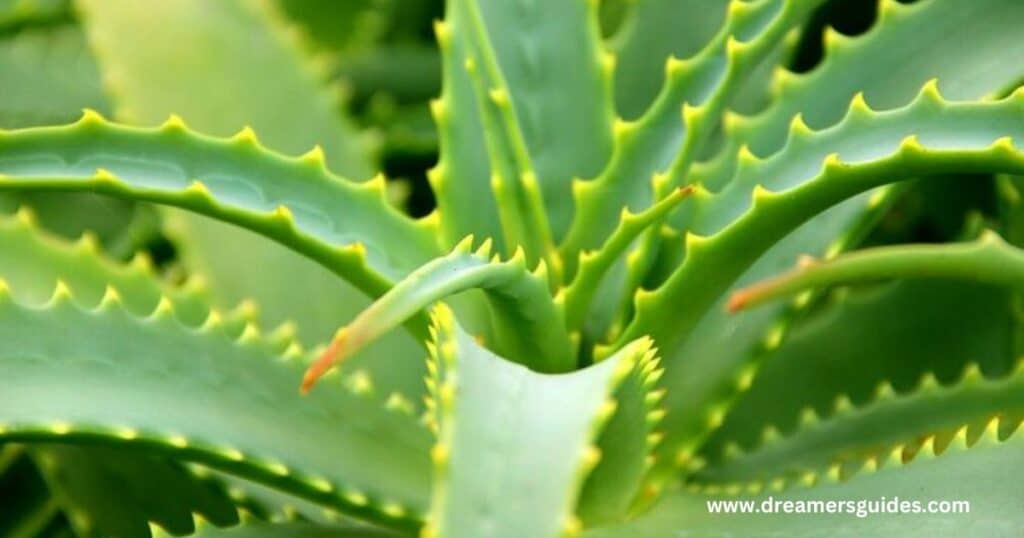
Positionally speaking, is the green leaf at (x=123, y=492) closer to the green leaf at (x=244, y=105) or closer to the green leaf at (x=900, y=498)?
the green leaf at (x=244, y=105)

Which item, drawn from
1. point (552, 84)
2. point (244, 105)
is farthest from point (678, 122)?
point (244, 105)

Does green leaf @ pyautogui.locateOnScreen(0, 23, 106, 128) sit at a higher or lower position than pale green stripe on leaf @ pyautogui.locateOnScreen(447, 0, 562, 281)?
higher

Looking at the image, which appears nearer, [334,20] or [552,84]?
[552,84]

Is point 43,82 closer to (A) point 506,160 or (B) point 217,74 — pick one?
(B) point 217,74

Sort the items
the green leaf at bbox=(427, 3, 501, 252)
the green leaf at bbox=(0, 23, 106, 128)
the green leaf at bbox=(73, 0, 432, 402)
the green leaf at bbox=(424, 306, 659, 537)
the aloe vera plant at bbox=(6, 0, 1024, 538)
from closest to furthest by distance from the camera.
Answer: the green leaf at bbox=(424, 306, 659, 537) → the aloe vera plant at bbox=(6, 0, 1024, 538) → the green leaf at bbox=(427, 3, 501, 252) → the green leaf at bbox=(73, 0, 432, 402) → the green leaf at bbox=(0, 23, 106, 128)

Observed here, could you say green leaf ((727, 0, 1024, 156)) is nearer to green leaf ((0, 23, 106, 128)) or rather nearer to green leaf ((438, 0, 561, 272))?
green leaf ((438, 0, 561, 272))

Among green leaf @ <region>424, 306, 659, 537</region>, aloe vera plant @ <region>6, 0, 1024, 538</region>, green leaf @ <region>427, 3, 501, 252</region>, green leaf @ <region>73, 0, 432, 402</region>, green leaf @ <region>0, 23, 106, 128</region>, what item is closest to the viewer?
green leaf @ <region>424, 306, 659, 537</region>

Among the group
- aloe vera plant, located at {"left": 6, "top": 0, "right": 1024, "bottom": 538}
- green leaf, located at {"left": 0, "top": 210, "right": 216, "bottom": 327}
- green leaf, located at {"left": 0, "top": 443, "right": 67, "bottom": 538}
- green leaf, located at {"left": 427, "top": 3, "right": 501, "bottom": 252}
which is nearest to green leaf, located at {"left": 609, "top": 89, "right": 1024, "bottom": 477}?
aloe vera plant, located at {"left": 6, "top": 0, "right": 1024, "bottom": 538}

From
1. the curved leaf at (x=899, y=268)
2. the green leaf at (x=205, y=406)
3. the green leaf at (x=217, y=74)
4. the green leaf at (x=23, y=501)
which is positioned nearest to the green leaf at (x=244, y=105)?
the green leaf at (x=217, y=74)
